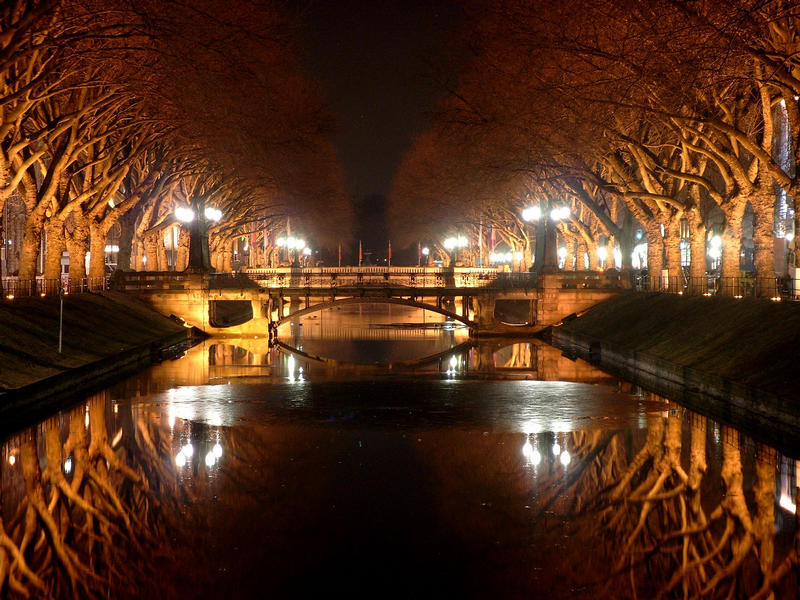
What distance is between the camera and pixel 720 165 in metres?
38.6

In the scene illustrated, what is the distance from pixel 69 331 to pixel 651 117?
2740 centimetres

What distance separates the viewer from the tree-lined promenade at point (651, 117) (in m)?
28.1

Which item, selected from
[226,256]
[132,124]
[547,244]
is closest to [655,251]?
[547,244]

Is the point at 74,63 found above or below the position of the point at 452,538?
above

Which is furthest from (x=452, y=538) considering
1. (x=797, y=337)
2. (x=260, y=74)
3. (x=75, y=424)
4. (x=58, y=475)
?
(x=260, y=74)

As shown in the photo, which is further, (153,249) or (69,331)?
(153,249)

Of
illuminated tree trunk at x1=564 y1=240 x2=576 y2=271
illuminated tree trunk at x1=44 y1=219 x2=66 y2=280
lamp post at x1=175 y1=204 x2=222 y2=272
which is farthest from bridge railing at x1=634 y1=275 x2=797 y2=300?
illuminated tree trunk at x1=564 y1=240 x2=576 y2=271

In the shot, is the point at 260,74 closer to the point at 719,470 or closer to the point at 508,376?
the point at 508,376

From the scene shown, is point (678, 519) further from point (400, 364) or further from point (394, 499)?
point (400, 364)

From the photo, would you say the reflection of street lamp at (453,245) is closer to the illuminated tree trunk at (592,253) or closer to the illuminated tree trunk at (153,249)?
the illuminated tree trunk at (592,253)

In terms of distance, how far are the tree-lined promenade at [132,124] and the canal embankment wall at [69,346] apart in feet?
10.0

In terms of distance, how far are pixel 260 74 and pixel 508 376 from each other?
21.6 metres

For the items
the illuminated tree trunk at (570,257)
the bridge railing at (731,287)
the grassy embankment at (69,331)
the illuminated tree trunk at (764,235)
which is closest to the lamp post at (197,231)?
the grassy embankment at (69,331)

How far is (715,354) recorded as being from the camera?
32.4 m
